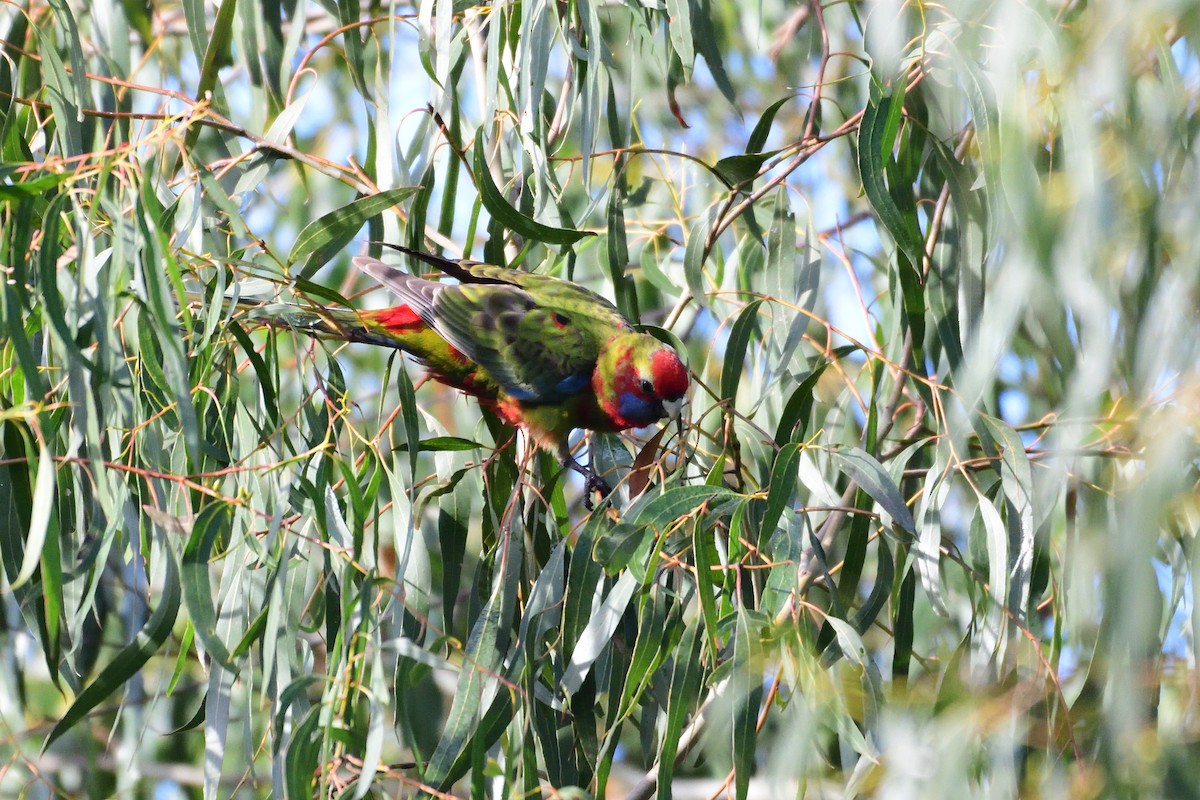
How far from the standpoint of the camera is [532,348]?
10.3ft

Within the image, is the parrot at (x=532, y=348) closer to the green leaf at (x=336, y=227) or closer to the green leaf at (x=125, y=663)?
the green leaf at (x=336, y=227)

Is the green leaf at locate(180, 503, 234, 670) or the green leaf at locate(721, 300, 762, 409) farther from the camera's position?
the green leaf at locate(721, 300, 762, 409)

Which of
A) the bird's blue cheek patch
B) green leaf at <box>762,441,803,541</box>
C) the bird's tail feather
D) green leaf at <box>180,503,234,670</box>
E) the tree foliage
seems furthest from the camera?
the bird's blue cheek patch

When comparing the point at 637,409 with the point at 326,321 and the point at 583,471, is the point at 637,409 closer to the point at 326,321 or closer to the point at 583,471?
the point at 583,471

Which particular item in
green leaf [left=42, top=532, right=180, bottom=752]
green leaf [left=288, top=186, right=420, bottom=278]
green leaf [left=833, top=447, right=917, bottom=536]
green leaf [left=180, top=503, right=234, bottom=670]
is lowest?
green leaf [left=42, top=532, right=180, bottom=752]

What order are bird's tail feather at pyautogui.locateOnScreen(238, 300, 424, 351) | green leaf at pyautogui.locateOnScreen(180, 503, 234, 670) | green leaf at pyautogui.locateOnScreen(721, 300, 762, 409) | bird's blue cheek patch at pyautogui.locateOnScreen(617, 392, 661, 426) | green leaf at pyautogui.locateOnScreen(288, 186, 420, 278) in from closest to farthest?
green leaf at pyautogui.locateOnScreen(180, 503, 234, 670) < bird's tail feather at pyautogui.locateOnScreen(238, 300, 424, 351) < green leaf at pyautogui.locateOnScreen(288, 186, 420, 278) < green leaf at pyautogui.locateOnScreen(721, 300, 762, 409) < bird's blue cheek patch at pyautogui.locateOnScreen(617, 392, 661, 426)

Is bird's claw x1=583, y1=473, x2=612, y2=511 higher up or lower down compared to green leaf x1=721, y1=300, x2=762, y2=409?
lower down

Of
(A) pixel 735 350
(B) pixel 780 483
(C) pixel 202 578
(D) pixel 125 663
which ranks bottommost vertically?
(D) pixel 125 663

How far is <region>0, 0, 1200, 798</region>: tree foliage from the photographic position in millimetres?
1729

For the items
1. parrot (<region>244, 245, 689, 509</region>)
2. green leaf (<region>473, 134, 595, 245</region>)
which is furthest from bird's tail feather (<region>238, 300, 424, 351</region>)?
green leaf (<region>473, 134, 595, 245</region>)

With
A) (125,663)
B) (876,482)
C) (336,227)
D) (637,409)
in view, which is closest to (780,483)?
(876,482)

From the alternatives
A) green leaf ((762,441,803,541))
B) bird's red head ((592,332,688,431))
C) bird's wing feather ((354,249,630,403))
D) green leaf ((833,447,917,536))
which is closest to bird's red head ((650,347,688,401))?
bird's red head ((592,332,688,431))

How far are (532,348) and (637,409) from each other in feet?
1.09

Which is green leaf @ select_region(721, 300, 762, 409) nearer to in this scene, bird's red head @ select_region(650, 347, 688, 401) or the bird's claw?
bird's red head @ select_region(650, 347, 688, 401)
